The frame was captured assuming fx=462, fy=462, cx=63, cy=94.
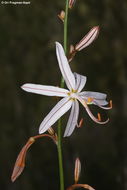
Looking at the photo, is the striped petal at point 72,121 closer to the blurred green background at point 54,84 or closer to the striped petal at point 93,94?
the striped petal at point 93,94

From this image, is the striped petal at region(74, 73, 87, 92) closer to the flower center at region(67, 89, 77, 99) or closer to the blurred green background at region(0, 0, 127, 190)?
the flower center at region(67, 89, 77, 99)

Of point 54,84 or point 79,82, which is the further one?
point 54,84

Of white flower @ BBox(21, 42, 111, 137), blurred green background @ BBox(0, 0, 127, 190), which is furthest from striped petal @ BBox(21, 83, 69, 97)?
blurred green background @ BBox(0, 0, 127, 190)

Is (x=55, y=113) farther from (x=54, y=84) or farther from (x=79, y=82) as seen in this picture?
(x=54, y=84)

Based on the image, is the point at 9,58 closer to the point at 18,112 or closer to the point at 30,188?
the point at 18,112

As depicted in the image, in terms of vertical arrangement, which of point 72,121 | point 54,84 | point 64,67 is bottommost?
point 72,121

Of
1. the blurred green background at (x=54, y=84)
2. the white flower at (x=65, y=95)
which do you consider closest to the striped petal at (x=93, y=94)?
the white flower at (x=65, y=95)

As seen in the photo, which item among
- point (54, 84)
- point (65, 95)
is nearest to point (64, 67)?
point (65, 95)
